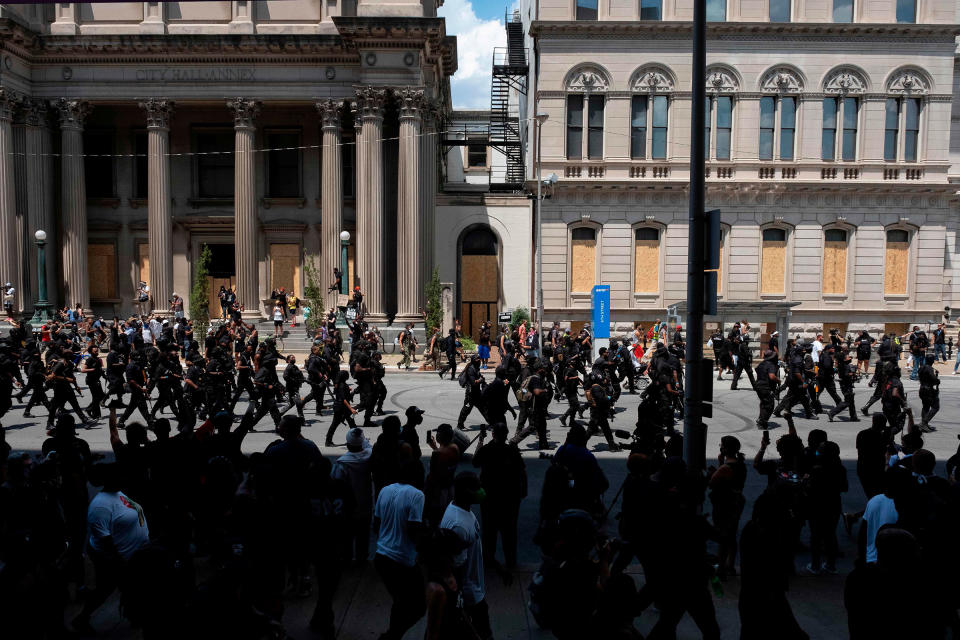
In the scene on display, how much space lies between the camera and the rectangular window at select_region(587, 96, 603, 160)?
31938mm

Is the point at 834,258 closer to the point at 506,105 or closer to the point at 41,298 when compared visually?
the point at 506,105

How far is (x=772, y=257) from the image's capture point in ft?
106

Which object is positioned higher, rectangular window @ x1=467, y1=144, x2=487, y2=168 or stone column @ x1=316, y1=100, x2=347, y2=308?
rectangular window @ x1=467, y1=144, x2=487, y2=168

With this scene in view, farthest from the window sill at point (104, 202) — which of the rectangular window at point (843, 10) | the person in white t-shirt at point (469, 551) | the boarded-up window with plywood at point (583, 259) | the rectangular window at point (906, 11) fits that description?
the rectangular window at point (906, 11)

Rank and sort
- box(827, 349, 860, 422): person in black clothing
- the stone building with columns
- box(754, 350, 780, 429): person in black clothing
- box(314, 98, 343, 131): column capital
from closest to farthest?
box(754, 350, 780, 429): person in black clothing < box(827, 349, 860, 422): person in black clothing < the stone building with columns < box(314, 98, 343, 131): column capital

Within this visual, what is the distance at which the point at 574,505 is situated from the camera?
255 inches

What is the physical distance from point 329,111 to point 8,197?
14343 mm

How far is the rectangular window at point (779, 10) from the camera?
1233 inches

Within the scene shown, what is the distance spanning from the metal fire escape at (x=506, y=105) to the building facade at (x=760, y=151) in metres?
7.36

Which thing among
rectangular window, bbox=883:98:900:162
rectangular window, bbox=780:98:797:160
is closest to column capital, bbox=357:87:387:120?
rectangular window, bbox=780:98:797:160

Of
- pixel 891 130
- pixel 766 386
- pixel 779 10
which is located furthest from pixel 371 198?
pixel 891 130

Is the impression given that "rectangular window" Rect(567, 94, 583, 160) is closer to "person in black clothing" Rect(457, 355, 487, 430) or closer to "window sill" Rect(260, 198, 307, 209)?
"window sill" Rect(260, 198, 307, 209)

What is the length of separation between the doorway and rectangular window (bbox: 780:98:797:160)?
2632 centimetres

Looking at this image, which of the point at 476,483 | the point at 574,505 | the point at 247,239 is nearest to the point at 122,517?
the point at 476,483
